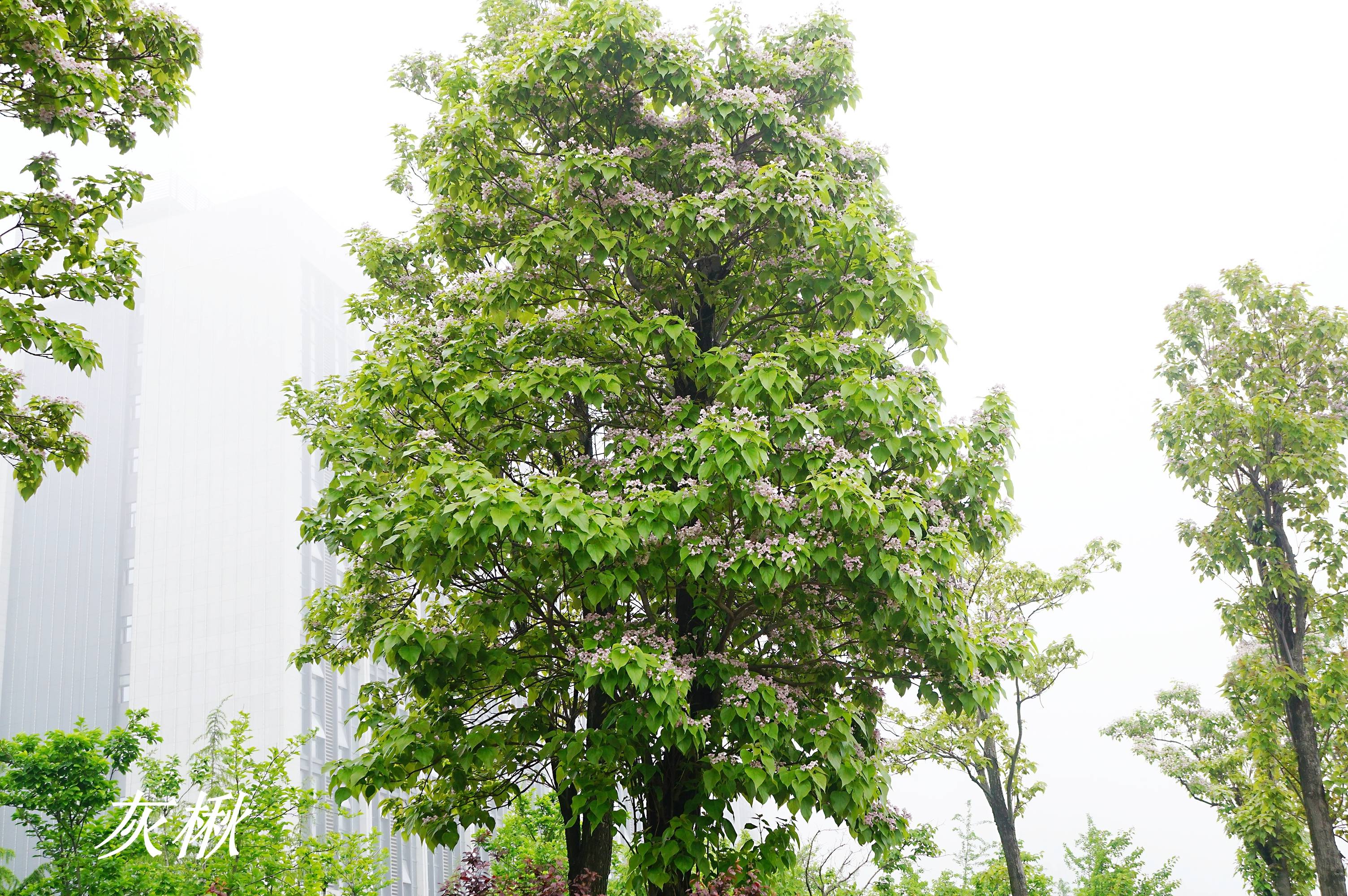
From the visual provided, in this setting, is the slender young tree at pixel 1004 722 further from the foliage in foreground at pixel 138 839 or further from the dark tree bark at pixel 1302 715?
the foliage in foreground at pixel 138 839

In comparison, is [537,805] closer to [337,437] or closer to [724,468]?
[337,437]

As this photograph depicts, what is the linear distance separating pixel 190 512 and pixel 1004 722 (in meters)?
53.0

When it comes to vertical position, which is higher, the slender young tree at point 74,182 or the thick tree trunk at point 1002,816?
the slender young tree at point 74,182

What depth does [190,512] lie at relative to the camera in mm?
58281

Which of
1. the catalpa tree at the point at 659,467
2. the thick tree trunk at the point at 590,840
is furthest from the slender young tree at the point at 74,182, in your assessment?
the thick tree trunk at the point at 590,840

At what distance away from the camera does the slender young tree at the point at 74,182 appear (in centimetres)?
773

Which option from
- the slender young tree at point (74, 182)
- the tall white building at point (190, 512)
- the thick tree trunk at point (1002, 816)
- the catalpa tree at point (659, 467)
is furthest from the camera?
the tall white building at point (190, 512)

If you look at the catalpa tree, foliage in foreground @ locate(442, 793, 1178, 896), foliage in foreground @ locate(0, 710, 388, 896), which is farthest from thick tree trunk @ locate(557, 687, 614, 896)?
foliage in foreground @ locate(0, 710, 388, 896)

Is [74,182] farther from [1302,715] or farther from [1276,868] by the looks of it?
[1276,868]

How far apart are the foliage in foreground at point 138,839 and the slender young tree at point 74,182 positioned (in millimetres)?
6907

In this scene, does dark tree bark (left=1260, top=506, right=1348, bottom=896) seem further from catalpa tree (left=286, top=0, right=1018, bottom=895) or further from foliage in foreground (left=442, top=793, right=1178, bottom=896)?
catalpa tree (left=286, top=0, right=1018, bottom=895)

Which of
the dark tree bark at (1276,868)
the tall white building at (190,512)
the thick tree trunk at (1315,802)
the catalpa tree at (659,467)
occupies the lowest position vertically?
the dark tree bark at (1276,868)

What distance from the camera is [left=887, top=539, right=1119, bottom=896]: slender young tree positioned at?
57.1ft

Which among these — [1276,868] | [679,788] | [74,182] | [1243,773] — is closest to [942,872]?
[1243,773]
